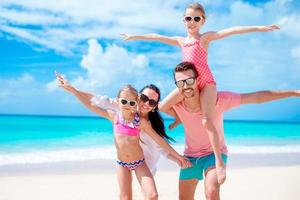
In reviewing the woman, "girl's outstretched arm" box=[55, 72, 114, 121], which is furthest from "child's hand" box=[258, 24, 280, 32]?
"girl's outstretched arm" box=[55, 72, 114, 121]

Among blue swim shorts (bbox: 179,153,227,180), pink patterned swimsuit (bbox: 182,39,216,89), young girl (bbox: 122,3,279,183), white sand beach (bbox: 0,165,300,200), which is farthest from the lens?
white sand beach (bbox: 0,165,300,200)

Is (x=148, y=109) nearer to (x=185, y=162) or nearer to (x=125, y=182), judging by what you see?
(x=185, y=162)

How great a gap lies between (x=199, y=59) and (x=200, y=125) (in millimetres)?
879

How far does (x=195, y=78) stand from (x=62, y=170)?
7.60 meters

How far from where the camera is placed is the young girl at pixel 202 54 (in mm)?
4930

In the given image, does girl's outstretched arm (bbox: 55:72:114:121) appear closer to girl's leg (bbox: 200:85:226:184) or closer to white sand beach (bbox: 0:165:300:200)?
girl's leg (bbox: 200:85:226:184)

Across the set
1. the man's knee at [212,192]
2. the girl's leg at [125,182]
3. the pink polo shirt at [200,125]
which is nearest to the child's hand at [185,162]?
the pink polo shirt at [200,125]

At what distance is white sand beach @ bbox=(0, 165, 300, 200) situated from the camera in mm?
8578

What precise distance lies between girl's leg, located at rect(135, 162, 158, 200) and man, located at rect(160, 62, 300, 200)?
0.40 m

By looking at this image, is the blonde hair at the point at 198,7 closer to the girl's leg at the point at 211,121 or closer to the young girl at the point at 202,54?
the young girl at the point at 202,54

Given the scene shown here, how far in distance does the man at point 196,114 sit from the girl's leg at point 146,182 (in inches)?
15.6

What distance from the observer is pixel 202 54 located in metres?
5.50

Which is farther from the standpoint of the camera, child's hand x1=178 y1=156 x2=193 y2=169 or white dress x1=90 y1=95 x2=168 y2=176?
white dress x1=90 y1=95 x2=168 y2=176

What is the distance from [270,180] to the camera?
10156mm
